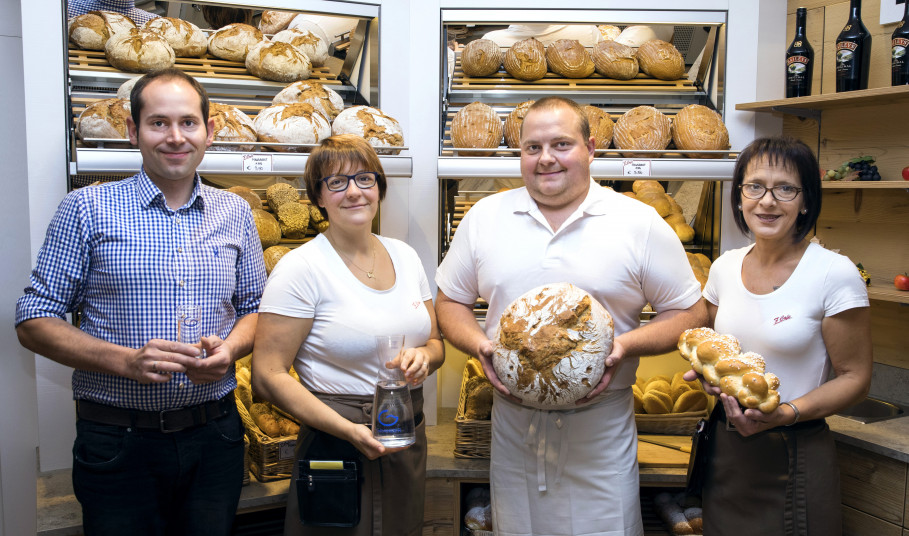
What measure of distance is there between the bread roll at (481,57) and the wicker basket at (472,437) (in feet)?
4.72

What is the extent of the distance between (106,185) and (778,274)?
1.75 m

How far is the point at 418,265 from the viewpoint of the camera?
1.99 metres

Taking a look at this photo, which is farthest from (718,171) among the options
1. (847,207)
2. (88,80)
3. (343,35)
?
(88,80)

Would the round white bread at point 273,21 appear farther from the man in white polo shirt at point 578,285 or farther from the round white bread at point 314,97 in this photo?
the man in white polo shirt at point 578,285

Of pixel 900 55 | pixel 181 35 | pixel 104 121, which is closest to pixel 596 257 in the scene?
pixel 900 55

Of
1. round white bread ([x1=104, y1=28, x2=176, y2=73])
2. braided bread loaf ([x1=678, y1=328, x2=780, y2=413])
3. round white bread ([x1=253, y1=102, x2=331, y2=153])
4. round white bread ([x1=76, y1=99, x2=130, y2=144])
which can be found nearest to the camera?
braided bread loaf ([x1=678, y1=328, x2=780, y2=413])

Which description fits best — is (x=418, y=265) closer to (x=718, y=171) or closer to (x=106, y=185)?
(x=106, y=185)

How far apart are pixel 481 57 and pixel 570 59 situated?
382mm

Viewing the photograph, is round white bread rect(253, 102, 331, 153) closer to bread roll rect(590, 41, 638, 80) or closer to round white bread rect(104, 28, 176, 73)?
round white bread rect(104, 28, 176, 73)

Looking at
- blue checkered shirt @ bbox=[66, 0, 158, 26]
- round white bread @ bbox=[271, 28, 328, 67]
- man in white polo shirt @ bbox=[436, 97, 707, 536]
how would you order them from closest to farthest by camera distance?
1. man in white polo shirt @ bbox=[436, 97, 707, 536]
2. blue checkered shirt @ bbox=[66, 0, 158, 26]
3. round white bread @ bbox=[271, 28, 328, 67]

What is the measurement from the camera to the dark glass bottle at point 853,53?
267cm

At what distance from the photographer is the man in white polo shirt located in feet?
6.24

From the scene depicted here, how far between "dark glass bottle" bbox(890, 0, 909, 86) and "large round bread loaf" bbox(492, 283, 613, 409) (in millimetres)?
1593

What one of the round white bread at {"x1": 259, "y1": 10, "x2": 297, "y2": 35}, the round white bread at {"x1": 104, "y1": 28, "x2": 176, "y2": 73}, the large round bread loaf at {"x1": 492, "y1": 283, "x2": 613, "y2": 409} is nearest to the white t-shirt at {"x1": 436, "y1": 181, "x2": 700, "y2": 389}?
the large round bread loaf at {"x1": 492, "y1": 283, "x2": 613, "y2": 409}
